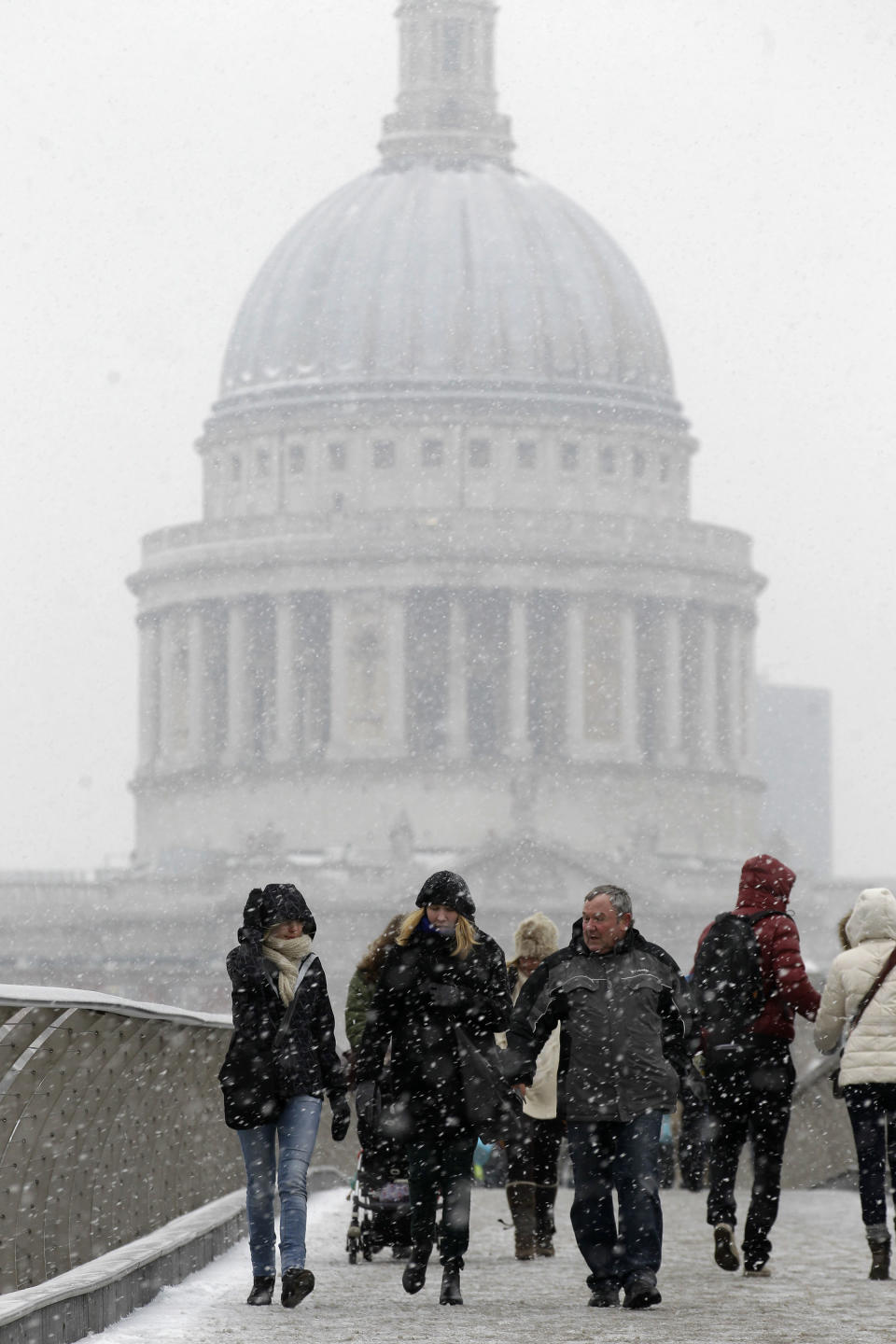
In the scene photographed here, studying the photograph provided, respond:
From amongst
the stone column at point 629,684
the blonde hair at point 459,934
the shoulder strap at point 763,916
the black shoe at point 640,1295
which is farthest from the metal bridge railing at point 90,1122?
the stone column at point 629,684

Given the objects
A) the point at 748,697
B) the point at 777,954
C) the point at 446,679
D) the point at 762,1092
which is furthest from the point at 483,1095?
the point at 748,697

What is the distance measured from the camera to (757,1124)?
573 inches

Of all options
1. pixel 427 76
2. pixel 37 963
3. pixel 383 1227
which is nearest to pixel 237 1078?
pixel 383 1227

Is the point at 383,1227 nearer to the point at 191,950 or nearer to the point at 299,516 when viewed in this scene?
the point at 191,950

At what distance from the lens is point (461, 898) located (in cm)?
1298

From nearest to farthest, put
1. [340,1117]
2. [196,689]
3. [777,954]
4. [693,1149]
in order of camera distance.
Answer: [340,1117] < [777,954] < [693,1149] < [196,689]

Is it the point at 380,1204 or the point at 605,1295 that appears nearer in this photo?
the point at 605,1295

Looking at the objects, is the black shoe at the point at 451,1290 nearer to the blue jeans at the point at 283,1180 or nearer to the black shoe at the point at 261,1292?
the blue jeans at the point at 283,1180

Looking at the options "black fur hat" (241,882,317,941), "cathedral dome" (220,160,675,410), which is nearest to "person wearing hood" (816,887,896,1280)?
"black fur hat" (241,882,317,941)

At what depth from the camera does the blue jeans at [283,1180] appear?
13078 mm

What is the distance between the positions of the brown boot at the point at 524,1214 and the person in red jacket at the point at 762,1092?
1.33 metres

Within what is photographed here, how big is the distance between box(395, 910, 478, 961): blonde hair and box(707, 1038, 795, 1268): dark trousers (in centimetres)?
196

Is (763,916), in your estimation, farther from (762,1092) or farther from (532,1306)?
(532,1306)

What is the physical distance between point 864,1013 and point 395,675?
262 feet
